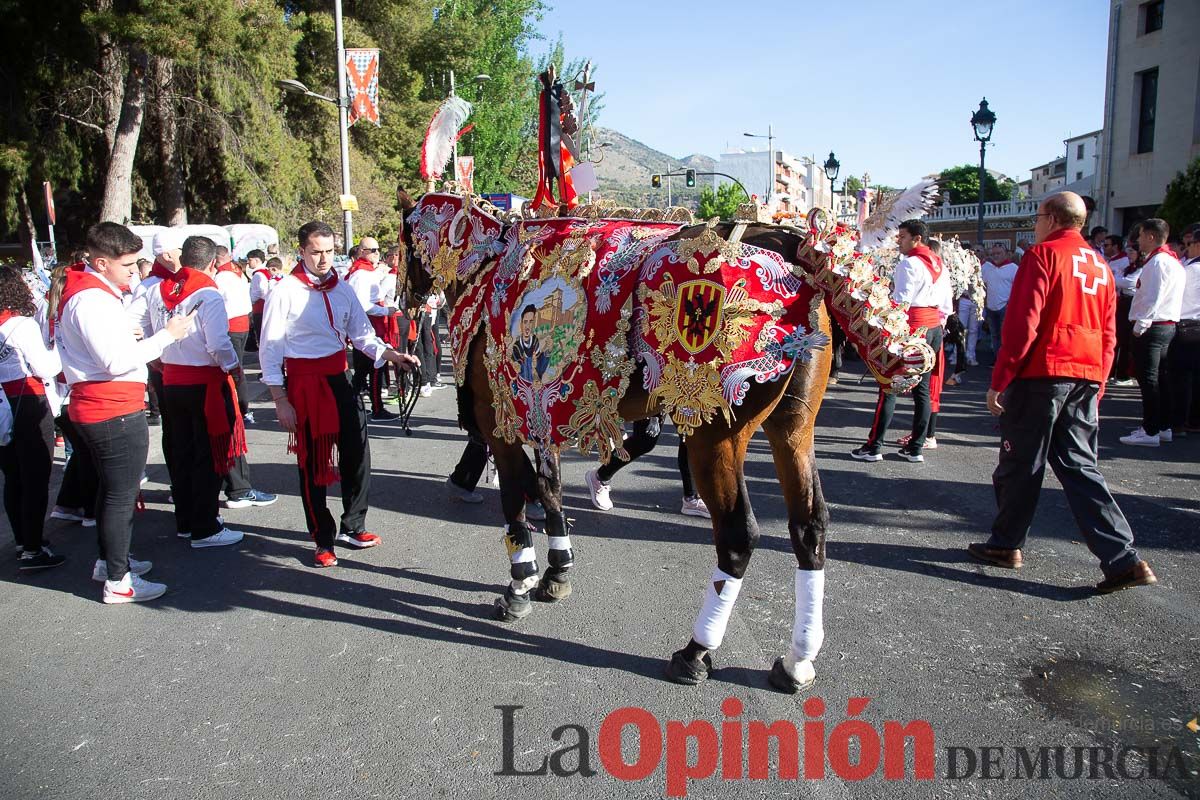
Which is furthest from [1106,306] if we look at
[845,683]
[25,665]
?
[25,665]

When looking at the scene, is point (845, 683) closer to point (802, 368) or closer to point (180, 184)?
point (802, 368)

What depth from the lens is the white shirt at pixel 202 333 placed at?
199 inches

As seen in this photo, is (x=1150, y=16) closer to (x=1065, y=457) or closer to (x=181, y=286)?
(x=1065, y=457)

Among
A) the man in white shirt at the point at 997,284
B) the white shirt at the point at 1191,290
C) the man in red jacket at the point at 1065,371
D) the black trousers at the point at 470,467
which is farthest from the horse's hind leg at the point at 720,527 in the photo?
the man in white shirt at the point at 997,284

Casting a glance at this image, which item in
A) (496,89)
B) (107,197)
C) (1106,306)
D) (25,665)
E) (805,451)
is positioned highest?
(496,89)

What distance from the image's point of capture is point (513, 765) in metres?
2.99

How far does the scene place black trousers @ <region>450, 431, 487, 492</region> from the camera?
6152mm

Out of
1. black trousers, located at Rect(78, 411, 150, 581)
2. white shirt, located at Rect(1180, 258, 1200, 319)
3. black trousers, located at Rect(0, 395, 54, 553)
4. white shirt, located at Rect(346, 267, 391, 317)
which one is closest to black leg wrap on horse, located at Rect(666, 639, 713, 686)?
black trousers, located at Rect(78, 411, 150, 581)

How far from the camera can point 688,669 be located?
3.53m

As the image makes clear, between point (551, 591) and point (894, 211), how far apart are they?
106 inches

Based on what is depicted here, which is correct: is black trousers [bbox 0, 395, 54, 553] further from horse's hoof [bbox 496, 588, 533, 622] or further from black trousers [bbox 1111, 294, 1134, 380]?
black trousers [bbox 1111, 294, 1134, 380]

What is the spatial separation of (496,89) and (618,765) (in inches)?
1339

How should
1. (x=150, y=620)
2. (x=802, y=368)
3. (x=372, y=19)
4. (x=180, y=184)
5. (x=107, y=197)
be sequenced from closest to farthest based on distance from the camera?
(x=802, y=368) < (x=150, y=620) < (x=107, y=197) < (x=180, y=184) < (x=372, y=19)

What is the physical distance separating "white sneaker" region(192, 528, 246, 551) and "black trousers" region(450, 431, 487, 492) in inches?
65.7
